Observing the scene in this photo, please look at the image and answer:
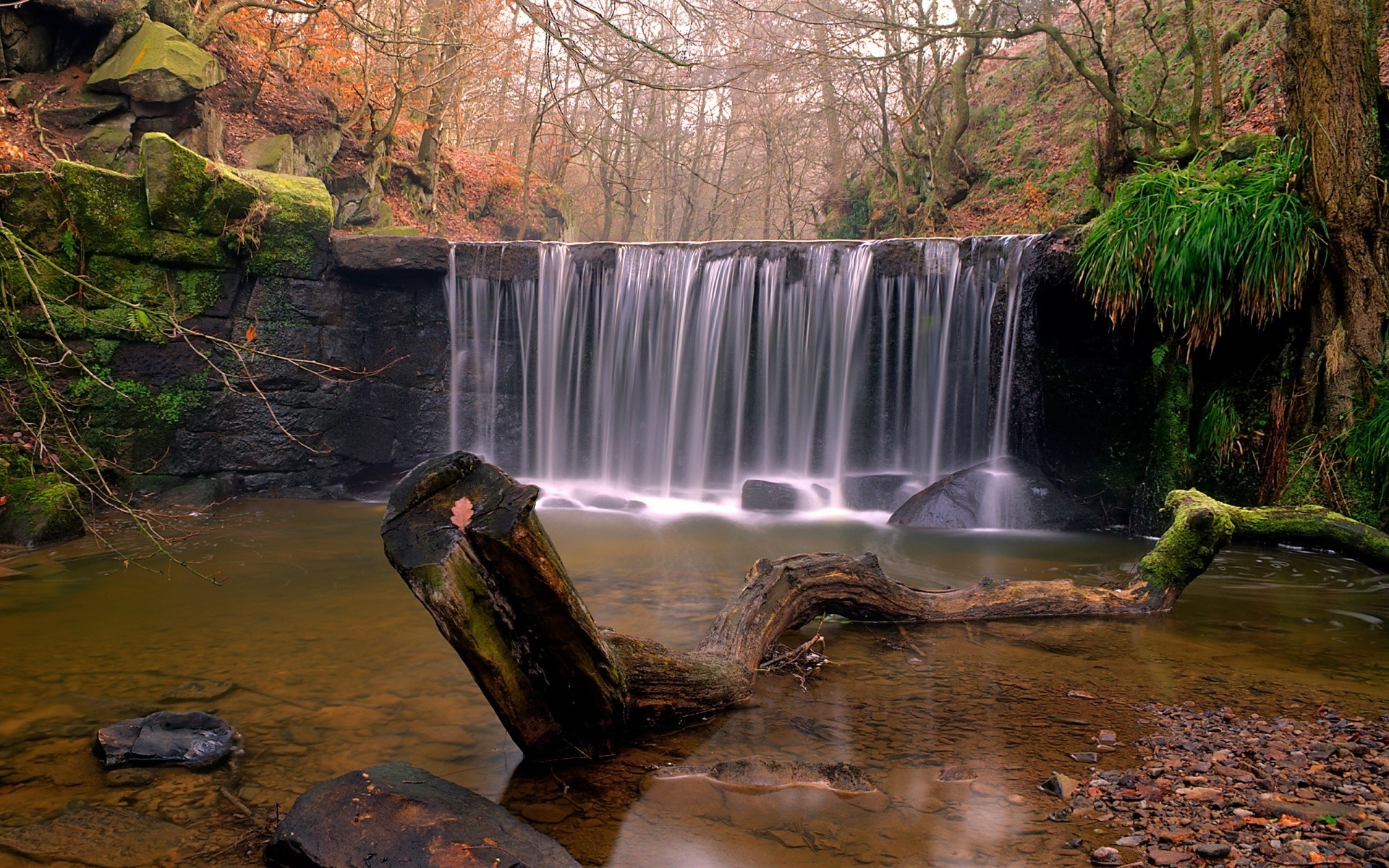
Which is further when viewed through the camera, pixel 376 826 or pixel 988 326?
pixel 988 326

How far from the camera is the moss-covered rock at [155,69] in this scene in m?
9.38

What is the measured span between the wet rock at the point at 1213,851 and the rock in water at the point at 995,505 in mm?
5917

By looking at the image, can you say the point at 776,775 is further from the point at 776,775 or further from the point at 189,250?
the point at 189,250

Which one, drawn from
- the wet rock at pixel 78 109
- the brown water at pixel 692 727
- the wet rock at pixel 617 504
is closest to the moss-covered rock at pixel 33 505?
the brown water at pixel 692 727

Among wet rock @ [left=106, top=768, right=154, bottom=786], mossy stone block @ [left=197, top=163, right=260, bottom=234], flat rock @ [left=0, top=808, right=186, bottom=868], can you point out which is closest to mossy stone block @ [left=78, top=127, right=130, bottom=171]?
mossy stone block @ [left=197, top=163, right=260, bottom=234]

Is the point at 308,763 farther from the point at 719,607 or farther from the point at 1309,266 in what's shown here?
the point at 1309,266

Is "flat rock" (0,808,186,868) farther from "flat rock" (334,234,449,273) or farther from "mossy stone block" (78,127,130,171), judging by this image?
"mossy stone block" (78,127,130,171)

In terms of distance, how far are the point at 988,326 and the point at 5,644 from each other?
8274 millimetres

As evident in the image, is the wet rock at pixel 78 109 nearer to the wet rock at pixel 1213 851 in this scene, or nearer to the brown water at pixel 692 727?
the brown water at pixel 692 727

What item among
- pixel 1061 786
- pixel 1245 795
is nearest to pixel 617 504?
pixel 1061 786

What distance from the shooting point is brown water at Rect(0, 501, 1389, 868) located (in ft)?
8.50

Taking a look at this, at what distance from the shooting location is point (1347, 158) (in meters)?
6.41

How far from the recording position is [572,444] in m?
11.0

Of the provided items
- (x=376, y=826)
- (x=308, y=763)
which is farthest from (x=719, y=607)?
(x=376, y=826)
